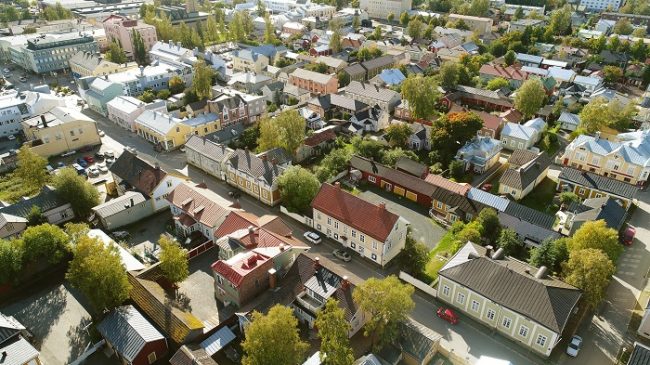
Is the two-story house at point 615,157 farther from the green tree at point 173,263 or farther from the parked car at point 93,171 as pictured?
the parked car at point 93,171

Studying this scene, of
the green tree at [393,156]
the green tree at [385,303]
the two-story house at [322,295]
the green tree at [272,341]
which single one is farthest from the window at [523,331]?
the green tree at [393,156]

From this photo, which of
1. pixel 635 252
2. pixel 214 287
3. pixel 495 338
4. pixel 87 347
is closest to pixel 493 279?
pixel 495 338

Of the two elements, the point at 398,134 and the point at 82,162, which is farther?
the point at 398,134

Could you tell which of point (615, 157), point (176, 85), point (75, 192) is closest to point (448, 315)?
point (615, 157)

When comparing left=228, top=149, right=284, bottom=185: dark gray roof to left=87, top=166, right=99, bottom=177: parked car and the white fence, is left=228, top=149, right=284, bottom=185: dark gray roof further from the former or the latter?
left=87, top=166, right=99, bottom=177: parked car

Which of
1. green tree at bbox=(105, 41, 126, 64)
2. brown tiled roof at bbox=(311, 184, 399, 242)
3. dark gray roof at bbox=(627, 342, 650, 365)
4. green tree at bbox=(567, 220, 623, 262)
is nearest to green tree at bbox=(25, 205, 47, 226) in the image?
brown tiled roof at bbox=(311, 184, 399, 242)

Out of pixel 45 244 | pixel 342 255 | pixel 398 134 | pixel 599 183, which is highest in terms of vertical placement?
pixel 45 244

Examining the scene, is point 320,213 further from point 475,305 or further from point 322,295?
point 475,305
